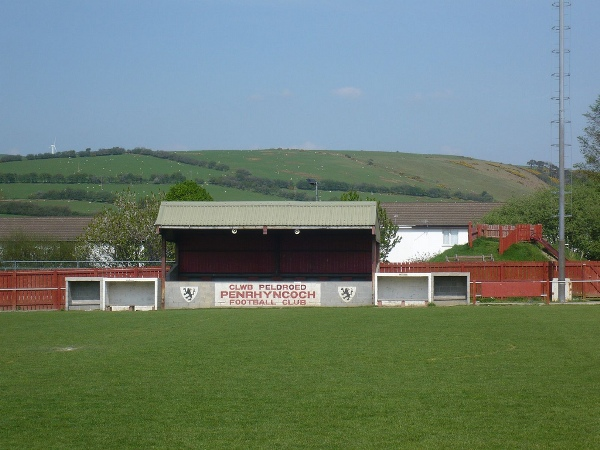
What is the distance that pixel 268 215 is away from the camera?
3800 cm

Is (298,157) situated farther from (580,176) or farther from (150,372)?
(150,372)

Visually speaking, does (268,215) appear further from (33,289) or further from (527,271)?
(527,271)

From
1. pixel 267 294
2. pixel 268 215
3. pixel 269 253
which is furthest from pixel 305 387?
pixel 269 253

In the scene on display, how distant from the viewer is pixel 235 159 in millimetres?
138000

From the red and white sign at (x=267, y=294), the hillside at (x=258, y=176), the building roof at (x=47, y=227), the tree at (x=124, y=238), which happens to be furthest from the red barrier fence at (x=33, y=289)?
the hillside at (x=258, y=176)

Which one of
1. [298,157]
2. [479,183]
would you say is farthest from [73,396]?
[298,157]

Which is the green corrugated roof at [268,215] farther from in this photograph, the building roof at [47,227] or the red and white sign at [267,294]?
the building roof at [47,227]

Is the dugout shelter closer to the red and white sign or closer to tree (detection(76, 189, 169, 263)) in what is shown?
the red and white sign

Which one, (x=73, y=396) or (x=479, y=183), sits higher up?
(x=479, y=183)

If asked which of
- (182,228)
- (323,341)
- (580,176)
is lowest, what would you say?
(323,341)

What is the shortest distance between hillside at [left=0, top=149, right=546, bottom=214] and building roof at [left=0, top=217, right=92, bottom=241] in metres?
12.0

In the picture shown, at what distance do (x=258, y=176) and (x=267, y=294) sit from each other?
84.9m

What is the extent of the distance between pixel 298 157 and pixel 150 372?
12785 centimetres

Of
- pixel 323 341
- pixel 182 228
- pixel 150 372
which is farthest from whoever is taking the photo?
pixel 182 228
